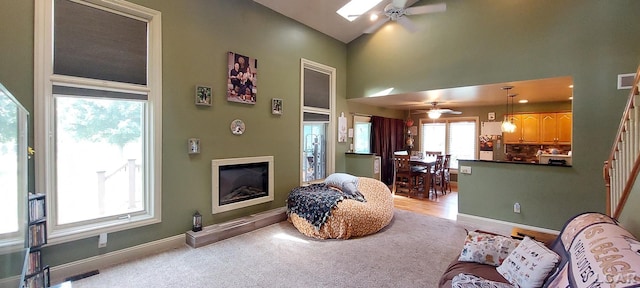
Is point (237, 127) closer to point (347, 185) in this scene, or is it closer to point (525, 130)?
point (347, 185)

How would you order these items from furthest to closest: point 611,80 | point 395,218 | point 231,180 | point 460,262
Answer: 1. point 395,218
2. point 231,180
3. point 611,80
4. point 460,262

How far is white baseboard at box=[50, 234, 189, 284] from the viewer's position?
8.44 feet

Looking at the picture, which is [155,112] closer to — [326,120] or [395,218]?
[326,120]

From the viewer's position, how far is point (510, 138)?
21.3 feet

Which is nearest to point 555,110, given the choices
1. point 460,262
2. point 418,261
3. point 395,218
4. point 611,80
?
point 611,80

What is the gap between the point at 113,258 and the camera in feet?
9.36

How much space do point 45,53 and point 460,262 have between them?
402cm

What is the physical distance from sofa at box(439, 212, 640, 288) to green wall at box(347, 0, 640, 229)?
2.19m

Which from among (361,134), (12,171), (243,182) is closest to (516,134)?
(361,134)

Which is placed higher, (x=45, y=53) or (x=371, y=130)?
(x=45, y=53)

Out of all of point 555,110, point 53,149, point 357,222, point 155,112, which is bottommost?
point 357,222

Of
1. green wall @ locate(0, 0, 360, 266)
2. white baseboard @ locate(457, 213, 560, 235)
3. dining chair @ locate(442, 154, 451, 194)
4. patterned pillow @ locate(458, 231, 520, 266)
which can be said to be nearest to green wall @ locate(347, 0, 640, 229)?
white baseboard @ locate(457, 213, 560, 235)

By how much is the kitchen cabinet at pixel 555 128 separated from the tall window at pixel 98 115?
24.5ft

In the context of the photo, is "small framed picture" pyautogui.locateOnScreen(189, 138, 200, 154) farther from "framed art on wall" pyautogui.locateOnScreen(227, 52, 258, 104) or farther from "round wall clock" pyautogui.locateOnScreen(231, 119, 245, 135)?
"framed art on wall" pyautogui.locateOnScreen(227, 52, 258, 104)
